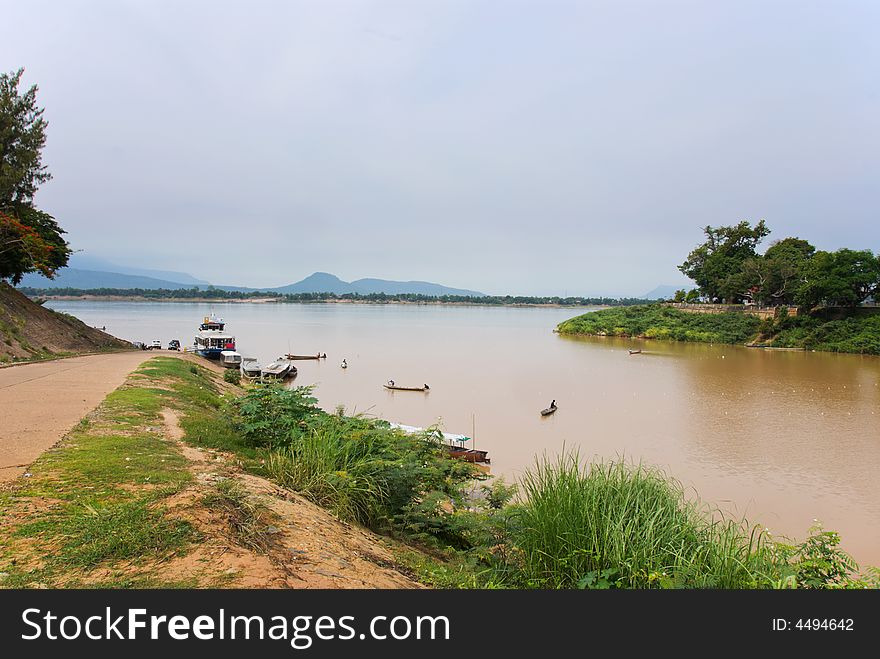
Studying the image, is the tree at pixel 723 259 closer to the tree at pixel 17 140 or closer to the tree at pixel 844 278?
the tree at pixel 844 278

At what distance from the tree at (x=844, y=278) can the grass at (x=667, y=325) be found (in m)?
7.65

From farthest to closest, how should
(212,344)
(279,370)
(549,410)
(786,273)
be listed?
1. (786,273)
2. (212,344)
3. (279,370)
4. (549,410)

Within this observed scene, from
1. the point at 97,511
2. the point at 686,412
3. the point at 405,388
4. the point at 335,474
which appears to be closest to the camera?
the point at 97,511

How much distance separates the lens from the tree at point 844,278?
45562 mm

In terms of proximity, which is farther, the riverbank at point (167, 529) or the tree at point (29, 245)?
the tree at point (29, 245)

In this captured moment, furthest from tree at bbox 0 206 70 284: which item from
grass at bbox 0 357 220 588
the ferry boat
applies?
grass at bbox 0 357 220 588

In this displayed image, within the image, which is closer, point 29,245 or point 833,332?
point 29,245

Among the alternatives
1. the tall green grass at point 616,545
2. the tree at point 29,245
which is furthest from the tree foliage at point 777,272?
the tree at point 29,245

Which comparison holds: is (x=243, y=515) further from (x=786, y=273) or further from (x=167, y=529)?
(x=786, y=273)

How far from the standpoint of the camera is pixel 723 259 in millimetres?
65562

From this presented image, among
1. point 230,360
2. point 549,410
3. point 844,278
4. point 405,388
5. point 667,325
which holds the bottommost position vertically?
point 405,388

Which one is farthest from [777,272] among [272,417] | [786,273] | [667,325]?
[272,417]

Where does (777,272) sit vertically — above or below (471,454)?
above

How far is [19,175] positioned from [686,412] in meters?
31.1
